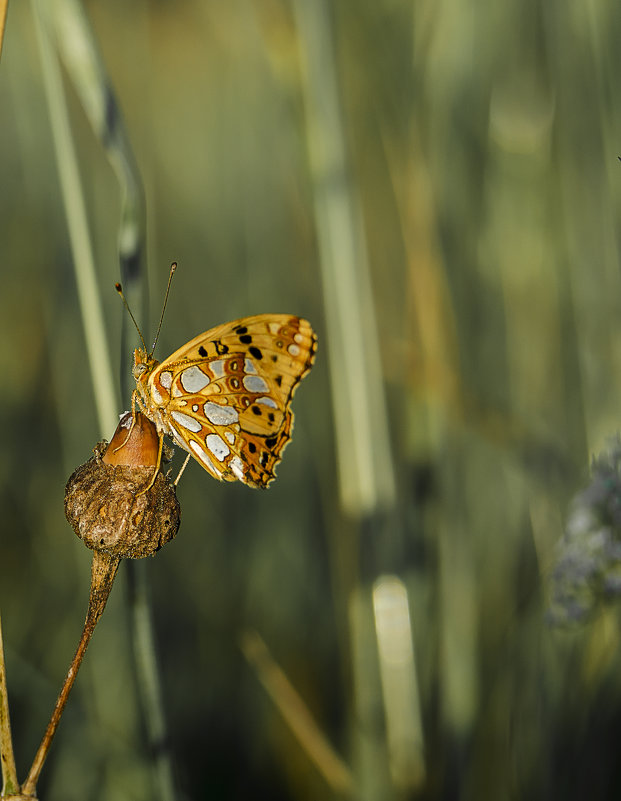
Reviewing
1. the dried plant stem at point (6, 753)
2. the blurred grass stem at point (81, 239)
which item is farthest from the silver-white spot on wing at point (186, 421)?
→ the dried plant stem at point (6, 753)

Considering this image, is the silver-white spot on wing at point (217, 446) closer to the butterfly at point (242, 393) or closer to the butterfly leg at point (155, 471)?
the butterfly at point (242, 393)

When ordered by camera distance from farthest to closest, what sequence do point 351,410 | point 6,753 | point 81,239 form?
point 351,410
point 81,239
point 6,753

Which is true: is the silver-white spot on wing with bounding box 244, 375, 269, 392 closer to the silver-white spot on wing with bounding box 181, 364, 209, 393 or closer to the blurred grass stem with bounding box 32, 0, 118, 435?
the silver-white spot on wing with bounding box 181, 364, 209, 393

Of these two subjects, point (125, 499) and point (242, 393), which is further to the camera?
point (242, 393)

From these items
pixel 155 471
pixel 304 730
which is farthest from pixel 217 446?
pixel 304 730

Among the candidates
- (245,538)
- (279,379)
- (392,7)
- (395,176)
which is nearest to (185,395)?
(279,379)

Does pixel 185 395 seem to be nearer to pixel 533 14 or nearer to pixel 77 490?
pixel 77 490

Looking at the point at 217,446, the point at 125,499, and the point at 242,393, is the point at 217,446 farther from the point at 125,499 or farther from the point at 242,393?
the point at 125,499
